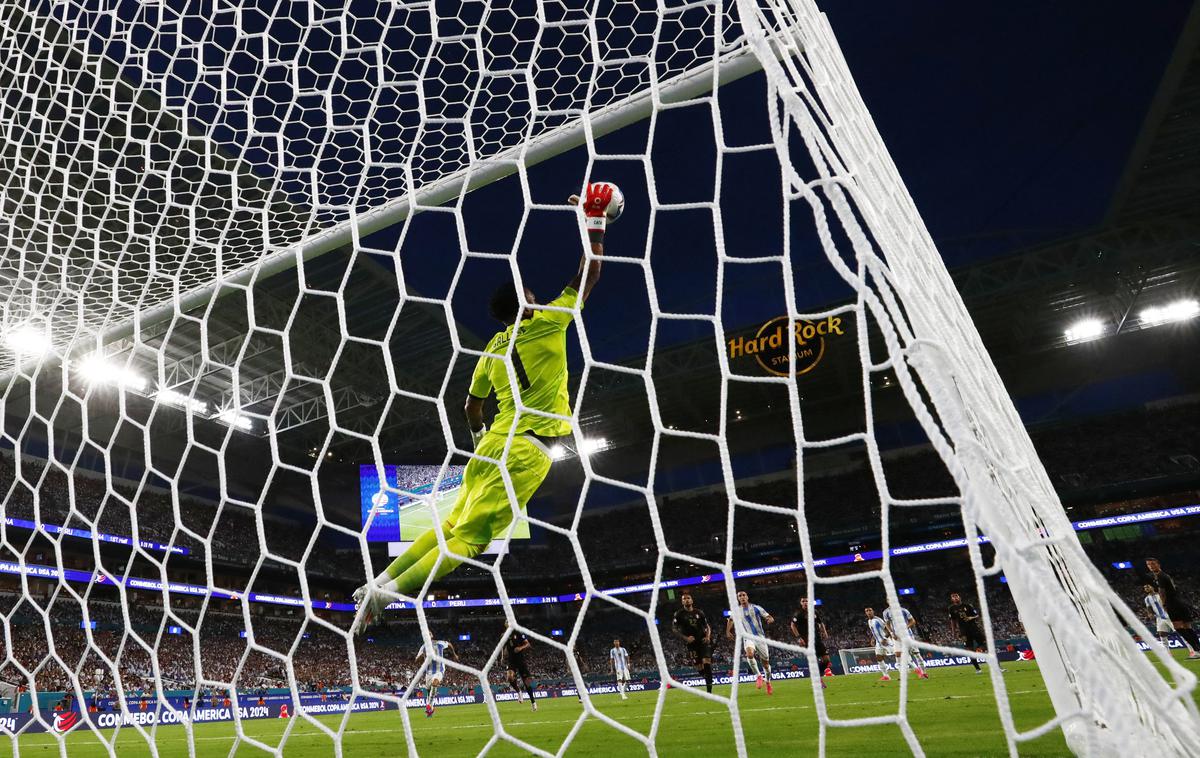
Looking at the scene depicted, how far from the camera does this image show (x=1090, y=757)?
87 cm

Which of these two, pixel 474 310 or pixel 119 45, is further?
pixel 474 310

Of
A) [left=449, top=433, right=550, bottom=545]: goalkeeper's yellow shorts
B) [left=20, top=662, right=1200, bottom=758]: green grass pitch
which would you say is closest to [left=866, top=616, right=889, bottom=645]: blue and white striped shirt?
[left=20, top=662, right=1200, bottom=758]: green grass pitch

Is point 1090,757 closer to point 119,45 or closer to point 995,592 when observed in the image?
point 119,45

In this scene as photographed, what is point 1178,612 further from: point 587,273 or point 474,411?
point 587,273

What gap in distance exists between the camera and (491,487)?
2.56 m

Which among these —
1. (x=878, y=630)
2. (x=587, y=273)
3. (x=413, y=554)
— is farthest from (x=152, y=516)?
(x=587, y=273)

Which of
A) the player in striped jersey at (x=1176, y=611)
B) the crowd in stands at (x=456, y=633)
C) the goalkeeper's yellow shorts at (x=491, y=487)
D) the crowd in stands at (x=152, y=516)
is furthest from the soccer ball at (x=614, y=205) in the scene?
the crowd in stands at (x=152, y=516)

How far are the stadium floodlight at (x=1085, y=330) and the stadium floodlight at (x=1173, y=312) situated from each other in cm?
107

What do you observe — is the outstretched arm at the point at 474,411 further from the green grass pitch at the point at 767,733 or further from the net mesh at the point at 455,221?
the green grass pitch at the point at 767,733

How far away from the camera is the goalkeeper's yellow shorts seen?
2.54 meters

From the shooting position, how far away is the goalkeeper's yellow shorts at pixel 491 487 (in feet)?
8.33

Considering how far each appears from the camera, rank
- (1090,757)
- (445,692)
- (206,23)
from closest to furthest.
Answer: (1090,757) → (206,23) → (445,692)

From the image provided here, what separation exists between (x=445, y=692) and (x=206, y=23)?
66.1ft

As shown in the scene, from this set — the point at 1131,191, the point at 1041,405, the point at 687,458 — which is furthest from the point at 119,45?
the point at 1041,405
